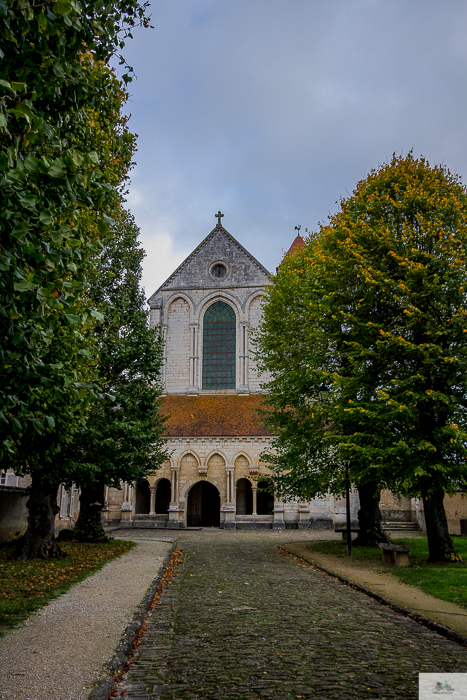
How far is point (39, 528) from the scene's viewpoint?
1538 centimetres

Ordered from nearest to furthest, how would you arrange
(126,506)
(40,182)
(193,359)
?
(40,182), (126,506), (193,359)

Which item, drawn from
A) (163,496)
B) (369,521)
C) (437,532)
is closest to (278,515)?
(163,496)

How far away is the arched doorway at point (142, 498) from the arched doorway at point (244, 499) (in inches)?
227

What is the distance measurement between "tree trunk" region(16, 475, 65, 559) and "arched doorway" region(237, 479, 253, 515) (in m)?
19.9

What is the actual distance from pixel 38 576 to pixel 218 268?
29.5m

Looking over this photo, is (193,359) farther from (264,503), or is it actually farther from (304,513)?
(304,513)

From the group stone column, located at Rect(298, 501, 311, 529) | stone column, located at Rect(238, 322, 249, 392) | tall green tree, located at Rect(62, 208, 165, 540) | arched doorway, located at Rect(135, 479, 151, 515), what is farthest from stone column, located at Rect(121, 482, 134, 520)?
tall green tree, located at Rect(62, 208, 165, 540)

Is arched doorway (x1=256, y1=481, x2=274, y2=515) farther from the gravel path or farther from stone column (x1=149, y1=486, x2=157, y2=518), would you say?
the gravel path

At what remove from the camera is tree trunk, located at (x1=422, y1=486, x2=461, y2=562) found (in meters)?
14.2

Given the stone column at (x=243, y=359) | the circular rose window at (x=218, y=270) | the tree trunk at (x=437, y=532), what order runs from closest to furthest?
the tree trunk at (x=437, y=532) < the stone column at (x=243, y=359) < the circular rose window at (x=218, y=270)

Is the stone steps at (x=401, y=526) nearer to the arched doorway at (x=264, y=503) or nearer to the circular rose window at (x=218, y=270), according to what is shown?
the arched doorway at (x=264, y=503)

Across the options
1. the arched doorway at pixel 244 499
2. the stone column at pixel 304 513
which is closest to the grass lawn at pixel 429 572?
the stone column at pixel 304 513

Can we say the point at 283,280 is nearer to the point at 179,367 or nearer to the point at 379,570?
the point at 379,570

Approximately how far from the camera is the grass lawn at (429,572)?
10.2 m
